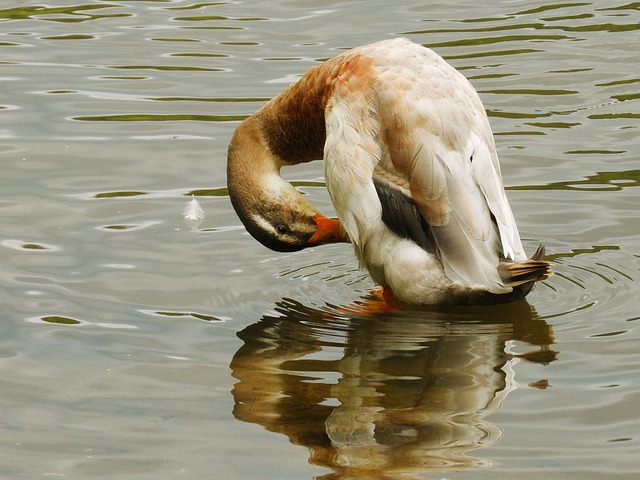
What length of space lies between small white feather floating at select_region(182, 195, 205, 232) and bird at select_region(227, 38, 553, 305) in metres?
1.33

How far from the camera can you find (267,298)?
277 inches

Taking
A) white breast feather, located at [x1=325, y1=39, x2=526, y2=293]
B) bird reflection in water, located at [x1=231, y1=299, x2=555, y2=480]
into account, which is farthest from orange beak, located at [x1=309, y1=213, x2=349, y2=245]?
bird reflection in water, located at [x1=231, y1=299, x2=555, y2=480]

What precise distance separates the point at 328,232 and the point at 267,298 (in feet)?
1.59

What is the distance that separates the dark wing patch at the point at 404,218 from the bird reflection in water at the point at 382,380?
44 cm

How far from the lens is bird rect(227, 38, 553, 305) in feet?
21.0

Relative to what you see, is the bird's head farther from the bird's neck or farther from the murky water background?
the murky water background

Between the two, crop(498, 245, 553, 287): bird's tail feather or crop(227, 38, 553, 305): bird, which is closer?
crop(498, 245, 553, 287): bird's tail feather

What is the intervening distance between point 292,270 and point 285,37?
495 centimetres

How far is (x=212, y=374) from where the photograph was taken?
240 inches

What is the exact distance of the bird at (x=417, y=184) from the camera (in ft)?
21.0

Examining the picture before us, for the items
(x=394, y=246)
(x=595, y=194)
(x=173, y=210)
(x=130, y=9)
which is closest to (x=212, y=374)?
(x=394, y=246)

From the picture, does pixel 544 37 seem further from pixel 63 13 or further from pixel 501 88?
pixel 63 13

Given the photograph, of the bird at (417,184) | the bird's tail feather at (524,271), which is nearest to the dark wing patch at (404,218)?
the bird at (417,184)

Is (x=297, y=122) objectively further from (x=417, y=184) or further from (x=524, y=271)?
(x=524, y=271)
